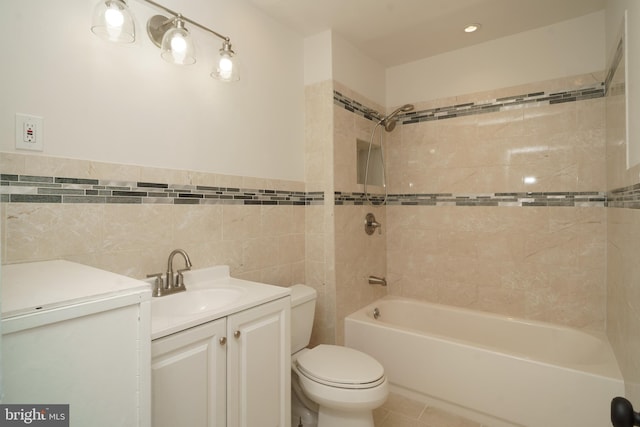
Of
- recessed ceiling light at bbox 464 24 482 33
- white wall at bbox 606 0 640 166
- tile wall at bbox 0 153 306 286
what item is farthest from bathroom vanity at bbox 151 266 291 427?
recessed ceiling light at bbox 464 24 482 33

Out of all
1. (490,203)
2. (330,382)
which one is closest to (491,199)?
(490,203)

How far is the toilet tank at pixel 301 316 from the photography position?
1783mm

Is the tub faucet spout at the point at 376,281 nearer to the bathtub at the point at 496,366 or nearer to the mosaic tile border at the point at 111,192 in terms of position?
the bathtub at the point at 496,366

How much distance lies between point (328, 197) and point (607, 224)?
1815 millimetres

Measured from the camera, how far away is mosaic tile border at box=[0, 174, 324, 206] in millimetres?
1063

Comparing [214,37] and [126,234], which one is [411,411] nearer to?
[126,234]

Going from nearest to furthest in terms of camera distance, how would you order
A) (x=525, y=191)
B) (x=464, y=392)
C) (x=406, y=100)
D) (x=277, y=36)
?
(x=464, y=392) → (x=277, y=36) → (x=525, y=191) → (x=406, y=100)

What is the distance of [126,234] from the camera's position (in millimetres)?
1323

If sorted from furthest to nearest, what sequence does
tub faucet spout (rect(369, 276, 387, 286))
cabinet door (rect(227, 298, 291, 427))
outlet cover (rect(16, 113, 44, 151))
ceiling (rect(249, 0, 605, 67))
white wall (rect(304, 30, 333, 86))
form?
tub faucet spout (rect(369, 276, 387, 286)) → white wall (rect(304, 30, 333, 86)) → ceiling (rect(249, 0, 605, 67)) → cabinet door (rect(227, 298, 291, 427)) → outlet cover (rect(16, 113, 44, 151))

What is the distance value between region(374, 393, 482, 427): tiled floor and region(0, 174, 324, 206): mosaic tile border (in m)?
1.54

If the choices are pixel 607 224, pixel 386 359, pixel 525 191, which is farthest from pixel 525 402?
pixel 525 191

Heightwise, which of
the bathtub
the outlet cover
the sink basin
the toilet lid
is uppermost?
the outlet cover

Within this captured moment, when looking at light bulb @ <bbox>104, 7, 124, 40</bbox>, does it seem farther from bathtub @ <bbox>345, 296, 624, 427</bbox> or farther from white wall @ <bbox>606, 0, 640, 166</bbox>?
bathtub @ <bbox>345, 296, 624, 427</bbox>

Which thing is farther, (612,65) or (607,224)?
(607,224)
